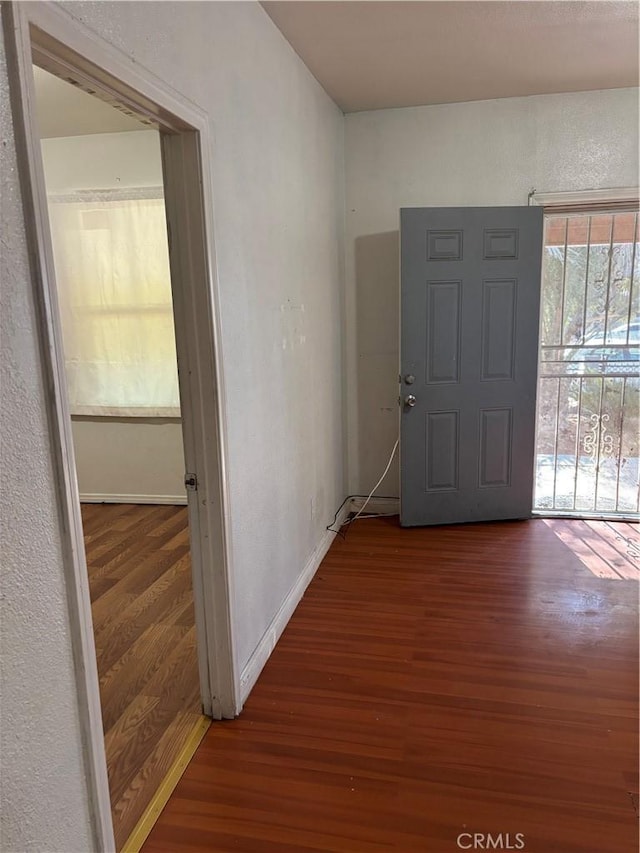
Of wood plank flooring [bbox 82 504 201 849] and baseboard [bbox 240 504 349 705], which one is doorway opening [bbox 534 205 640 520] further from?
wood plank flooring [bbox 82 504 201 849]

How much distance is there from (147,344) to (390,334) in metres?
1.72

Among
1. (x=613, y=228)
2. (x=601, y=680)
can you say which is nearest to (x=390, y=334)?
(x=613, y=228)

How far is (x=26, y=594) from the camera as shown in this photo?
1.09 m

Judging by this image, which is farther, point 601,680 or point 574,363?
point 574,363

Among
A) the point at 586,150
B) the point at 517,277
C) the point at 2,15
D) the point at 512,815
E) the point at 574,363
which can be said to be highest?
the point at 586,150

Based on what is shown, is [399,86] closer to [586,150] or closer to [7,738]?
[586,150]

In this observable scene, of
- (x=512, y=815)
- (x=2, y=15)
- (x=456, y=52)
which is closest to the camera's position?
(x=2, y=15)

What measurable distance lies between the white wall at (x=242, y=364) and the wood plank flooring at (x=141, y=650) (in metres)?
0.36

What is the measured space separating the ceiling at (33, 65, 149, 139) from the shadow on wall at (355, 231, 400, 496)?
65.3 inches

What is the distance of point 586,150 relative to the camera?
358 centimetres

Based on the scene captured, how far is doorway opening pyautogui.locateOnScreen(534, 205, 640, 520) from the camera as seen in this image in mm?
3742

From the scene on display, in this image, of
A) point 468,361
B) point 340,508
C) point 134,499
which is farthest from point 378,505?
point 134,499

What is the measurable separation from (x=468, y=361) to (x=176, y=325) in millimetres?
2293

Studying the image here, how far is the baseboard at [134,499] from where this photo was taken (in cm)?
446
